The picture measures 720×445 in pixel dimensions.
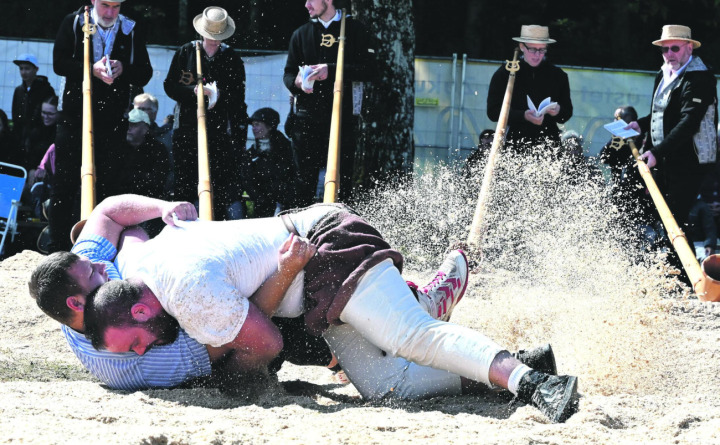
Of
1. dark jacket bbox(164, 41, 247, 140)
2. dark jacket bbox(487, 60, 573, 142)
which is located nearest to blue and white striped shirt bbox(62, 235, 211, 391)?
dark jacket bbox(164, 41, 247, 140)

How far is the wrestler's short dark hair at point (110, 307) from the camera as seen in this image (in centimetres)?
362

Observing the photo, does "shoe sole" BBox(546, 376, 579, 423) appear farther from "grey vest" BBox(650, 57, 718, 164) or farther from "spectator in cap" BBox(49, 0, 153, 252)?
"spectator in cap" BBox(49, 0, 153, 252)

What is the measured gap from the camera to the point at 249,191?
29.6 ft

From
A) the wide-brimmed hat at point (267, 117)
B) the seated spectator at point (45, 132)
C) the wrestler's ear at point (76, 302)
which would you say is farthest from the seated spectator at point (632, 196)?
the seated spectator at point (45, 132)

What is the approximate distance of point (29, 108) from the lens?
9.77m

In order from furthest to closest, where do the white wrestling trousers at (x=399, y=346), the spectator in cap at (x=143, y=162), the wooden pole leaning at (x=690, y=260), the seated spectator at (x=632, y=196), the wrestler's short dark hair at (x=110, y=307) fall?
the spectator in cap at (x=143, y=162) → the seated spectator at (x=632, y=196) → the wooden pole leaning at (x=690, y=260) → the white wrestling trousers at (x=399, y=346) → the wrestler's short dark hair at (x=110, y=307)

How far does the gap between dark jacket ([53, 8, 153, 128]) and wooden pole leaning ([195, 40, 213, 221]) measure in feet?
1.35

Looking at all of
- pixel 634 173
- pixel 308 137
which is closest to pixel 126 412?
pixel 308 137

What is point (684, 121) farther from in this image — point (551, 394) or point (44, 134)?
point (44, 134)

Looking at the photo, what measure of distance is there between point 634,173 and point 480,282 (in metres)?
1.80

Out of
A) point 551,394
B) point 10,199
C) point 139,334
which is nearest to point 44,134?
point 10,199

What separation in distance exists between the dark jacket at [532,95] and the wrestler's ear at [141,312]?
14.7 ft

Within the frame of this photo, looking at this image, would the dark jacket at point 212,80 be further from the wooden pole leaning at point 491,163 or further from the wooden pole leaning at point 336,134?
the wooden pole leaning at point 491,163

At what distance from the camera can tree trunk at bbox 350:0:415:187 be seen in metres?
8.62
